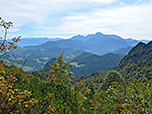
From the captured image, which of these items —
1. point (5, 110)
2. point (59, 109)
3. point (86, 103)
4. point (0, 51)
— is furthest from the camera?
point (86, 103)

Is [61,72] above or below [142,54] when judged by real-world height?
above

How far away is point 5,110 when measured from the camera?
4859mm

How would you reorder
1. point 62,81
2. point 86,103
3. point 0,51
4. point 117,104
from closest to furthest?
point 0,51, point 117,104, point 86,103, point 62,81

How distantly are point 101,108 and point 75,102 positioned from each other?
194 cm

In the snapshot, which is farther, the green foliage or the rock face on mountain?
the rock face on mountain

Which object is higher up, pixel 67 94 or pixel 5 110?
pixel 5 110

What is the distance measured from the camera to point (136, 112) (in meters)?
6.46

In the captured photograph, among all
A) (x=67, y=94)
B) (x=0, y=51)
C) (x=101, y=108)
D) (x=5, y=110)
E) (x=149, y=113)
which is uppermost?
(x=0, y=51)

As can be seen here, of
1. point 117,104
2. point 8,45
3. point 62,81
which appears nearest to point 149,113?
point 117,104

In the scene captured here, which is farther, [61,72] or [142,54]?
[142,54]

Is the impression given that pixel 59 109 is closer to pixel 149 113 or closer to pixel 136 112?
pixel 136 112

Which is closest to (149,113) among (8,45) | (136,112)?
(136,112)

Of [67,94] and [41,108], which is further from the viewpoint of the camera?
[67,94]

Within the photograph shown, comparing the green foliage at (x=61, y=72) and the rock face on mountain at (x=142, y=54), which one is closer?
the green foliage at (x=61, y=72)
